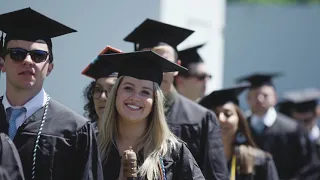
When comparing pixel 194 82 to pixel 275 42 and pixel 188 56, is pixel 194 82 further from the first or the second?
pixel 275 42

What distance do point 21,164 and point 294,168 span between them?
625 cm

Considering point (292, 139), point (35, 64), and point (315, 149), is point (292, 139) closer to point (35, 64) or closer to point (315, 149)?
point (315, 149)

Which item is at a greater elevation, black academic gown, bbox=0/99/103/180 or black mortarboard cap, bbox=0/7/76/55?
black mortarboard cap, bbox=0/7/76/55

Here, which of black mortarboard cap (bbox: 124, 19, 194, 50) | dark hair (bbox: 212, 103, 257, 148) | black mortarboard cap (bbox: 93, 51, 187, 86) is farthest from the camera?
dark hair (bbox: 212, 103, 257, 148)

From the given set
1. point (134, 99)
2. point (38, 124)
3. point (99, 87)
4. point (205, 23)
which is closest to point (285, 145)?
point (205, 23)

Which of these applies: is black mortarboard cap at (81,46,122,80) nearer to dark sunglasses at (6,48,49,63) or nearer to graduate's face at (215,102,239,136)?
dark sunglasses at (6,48,49,63)

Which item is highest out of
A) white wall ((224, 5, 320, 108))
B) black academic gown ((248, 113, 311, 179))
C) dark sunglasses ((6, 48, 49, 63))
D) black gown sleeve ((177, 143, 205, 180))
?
white wall ((224, 5, 320, 108))

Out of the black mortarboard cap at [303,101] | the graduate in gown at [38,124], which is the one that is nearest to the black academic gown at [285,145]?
the black mortarboard cap at [303,101]

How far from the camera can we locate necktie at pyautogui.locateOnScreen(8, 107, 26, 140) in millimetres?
4387

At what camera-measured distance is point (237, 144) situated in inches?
273

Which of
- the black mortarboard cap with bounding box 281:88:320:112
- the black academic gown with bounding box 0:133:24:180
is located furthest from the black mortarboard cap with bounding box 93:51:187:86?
the black mortarboard cap with bounding box 281:88:320:112

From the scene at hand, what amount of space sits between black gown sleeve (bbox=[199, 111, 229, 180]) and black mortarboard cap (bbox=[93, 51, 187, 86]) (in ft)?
2.79

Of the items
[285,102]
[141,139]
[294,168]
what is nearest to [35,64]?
[141,139]

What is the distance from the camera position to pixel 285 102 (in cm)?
1273
